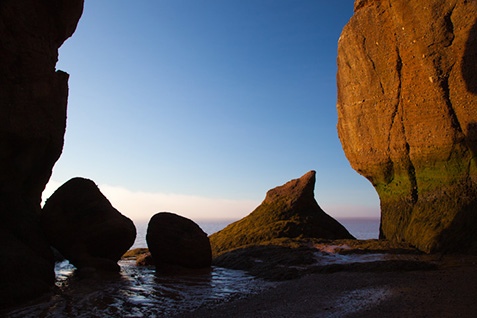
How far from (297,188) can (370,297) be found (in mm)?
9899

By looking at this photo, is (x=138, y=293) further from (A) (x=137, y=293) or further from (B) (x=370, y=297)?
(B) (x=370, y=297)

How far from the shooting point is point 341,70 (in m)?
14.4

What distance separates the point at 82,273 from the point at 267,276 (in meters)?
4.60

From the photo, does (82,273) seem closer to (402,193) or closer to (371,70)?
(402,193)

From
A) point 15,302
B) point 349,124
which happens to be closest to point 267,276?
point 15,302

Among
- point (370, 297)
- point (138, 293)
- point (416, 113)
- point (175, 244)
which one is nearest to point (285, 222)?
point (175, 244)

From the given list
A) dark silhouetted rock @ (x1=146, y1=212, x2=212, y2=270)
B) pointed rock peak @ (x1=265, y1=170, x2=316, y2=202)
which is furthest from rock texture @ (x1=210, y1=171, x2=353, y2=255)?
dark silhouetted rock @ (x1=146, y1=212, x2=212, y2=270)

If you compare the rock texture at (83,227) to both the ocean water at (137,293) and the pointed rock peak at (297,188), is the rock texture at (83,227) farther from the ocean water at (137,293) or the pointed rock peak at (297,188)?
the pointed rock peak at (297,188)

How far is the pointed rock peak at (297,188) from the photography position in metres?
14.7

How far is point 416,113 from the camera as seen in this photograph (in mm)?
10773

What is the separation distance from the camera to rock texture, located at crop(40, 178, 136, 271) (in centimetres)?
852

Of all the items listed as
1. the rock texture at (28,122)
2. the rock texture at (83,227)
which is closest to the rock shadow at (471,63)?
the rock texture at (83,227)

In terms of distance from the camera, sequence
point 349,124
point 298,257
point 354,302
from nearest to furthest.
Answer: point 354,302
point 298,257
point 349,124

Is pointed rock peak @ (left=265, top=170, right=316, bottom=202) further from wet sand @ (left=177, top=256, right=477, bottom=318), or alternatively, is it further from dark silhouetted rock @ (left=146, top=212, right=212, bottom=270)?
wet sand @ (left=177, top=256, right=477, bottom=318)
